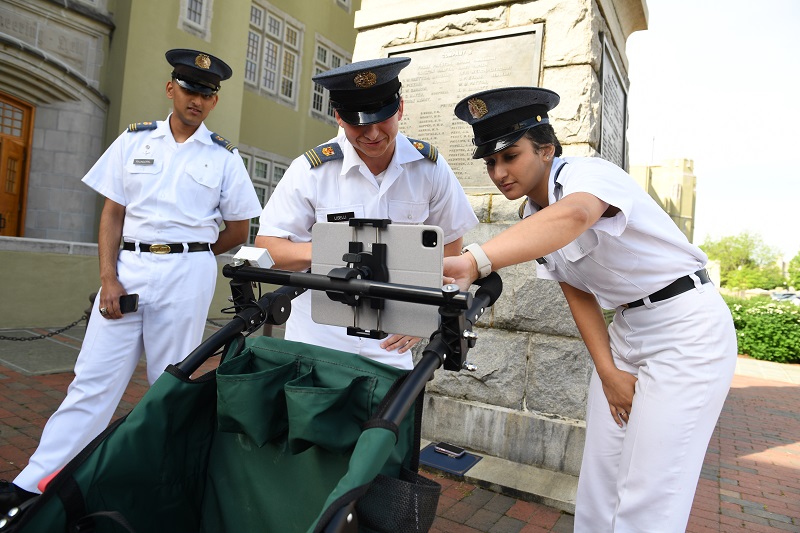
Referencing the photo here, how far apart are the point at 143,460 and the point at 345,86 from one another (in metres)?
1.22

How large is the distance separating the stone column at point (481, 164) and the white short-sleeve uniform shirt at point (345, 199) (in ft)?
5.09

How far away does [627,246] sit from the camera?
1.82 metres

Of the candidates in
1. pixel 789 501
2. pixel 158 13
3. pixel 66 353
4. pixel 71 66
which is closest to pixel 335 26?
pixel 158 13

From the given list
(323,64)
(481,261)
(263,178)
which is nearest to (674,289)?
(481,261)

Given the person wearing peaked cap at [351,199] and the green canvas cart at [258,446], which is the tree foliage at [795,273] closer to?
the person wearing peaked cap at [351,199]

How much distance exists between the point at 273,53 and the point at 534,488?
39.6ft

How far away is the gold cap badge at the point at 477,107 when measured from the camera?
1.90 meters

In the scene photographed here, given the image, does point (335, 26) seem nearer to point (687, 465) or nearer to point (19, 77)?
point (19, 77)

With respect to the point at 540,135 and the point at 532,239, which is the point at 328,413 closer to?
the point at 532,239

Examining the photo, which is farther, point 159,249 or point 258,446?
point 159,249

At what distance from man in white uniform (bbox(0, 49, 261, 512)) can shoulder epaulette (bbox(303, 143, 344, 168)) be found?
0.85 meters

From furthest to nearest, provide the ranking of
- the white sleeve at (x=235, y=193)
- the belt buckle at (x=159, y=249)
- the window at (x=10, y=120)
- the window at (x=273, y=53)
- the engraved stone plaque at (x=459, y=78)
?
the window at (x=273, y=53)
the window at (x=10, y=120)
the engraved stone plaque at (x=459, y=78)
the white sleeve at (x=235, y=193)
the belt buckle at (x=159, y=249)

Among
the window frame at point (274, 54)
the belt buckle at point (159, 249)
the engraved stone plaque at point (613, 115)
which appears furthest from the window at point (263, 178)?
the belt buckle at point (159, 249)

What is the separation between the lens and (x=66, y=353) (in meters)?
6.00
